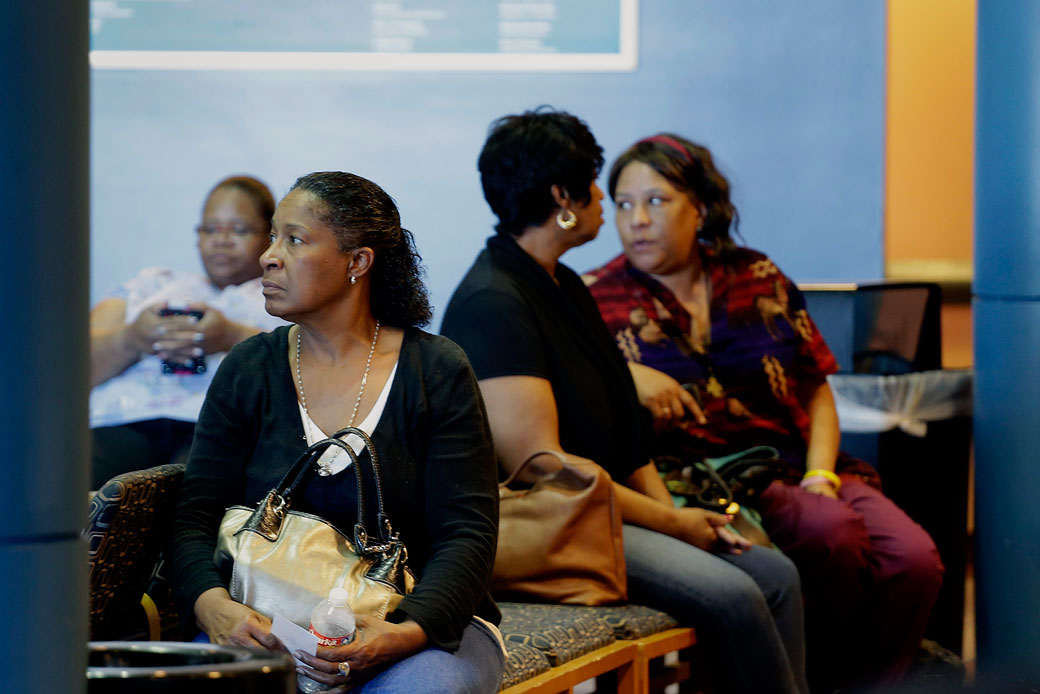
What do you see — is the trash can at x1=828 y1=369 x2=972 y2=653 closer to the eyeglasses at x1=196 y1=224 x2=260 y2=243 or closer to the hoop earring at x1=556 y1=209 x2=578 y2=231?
the hoop earring at x1=556 y1=209 x2=578 y2=231

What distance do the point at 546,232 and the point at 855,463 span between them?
52.3 inches

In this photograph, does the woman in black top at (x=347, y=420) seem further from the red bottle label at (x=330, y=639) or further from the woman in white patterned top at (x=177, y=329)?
the woman in white patterned top at (x=177, y=329)

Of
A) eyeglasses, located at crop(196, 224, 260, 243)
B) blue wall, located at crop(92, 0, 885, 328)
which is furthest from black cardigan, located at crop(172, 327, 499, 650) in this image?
blue wall, located at crop(92, 0, 885, 328)

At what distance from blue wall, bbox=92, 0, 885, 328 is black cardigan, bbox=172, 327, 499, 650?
2817 mm

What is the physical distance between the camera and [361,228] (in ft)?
6.79

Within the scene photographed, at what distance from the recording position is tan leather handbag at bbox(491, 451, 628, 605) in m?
2.48

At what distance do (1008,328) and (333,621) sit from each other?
80.2 inches

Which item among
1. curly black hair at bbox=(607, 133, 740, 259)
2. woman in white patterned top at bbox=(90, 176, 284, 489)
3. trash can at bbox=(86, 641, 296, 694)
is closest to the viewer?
trash can at bbox=(86, 641, 296, 694)

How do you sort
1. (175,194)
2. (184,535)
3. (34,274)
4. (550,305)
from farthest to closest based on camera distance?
(175,194)
(550,305)
(184,535)
(34,274)

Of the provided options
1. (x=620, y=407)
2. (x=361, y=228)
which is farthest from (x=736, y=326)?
(x=361, y=228)

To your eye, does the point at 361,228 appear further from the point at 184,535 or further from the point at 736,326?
the point at 736,326

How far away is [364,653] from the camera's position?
1.79m

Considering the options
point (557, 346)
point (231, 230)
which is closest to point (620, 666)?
point (557, 346)

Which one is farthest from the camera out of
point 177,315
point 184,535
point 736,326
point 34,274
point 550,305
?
point 177,315
